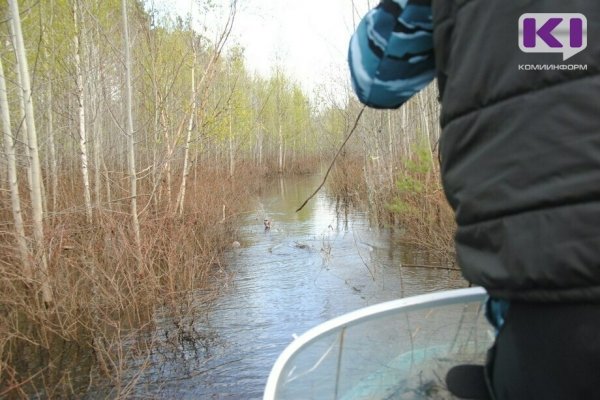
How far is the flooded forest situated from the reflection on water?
0.03 meters

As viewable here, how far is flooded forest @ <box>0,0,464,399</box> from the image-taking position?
4523 millimetres

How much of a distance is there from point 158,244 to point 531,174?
18.4ft

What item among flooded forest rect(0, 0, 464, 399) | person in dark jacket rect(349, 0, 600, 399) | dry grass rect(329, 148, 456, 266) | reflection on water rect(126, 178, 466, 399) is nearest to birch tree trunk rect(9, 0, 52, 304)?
Answer: flooded forest rect(0, 0, 464, 399)

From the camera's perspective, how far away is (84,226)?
18.9ft

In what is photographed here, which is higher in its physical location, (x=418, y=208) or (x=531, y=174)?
(x=531, y=174)

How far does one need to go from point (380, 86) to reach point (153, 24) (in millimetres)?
8136

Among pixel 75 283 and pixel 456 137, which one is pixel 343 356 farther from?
pixel 75 283

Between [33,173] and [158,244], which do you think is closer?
[33,173]

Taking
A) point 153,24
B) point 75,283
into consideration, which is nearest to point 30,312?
point 75,283

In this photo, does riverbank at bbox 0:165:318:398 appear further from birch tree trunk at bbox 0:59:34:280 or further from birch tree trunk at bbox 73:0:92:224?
birch tree trunk at bbox 73:0:92:224

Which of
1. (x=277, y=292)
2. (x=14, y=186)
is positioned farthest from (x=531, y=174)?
(x=277, y=292)

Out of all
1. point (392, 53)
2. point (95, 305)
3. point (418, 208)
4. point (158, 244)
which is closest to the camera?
point (392, 53)

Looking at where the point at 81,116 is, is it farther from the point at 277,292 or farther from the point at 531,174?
the point at 531,174

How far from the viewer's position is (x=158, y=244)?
5812mm
